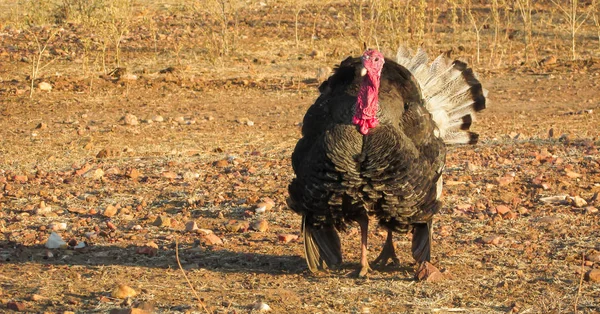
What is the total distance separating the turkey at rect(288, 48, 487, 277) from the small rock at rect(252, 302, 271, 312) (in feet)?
2.41

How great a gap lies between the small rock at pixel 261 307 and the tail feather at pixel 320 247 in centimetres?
76

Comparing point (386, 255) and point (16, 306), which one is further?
point (386, 255)

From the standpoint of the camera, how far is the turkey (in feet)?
17.2

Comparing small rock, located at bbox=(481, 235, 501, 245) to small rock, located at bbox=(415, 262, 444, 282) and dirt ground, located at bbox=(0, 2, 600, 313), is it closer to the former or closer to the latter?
dirt ground, located at bbox=(0, 2, 600, 313)

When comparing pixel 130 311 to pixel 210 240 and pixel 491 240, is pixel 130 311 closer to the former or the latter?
pixel 210 240

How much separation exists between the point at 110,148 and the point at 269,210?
293 cm

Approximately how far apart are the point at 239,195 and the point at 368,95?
258 centimetres

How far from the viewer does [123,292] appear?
5.06m

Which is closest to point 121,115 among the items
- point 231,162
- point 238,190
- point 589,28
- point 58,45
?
point 231,162

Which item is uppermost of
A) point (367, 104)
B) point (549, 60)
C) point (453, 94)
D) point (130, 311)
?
point (367, 104)

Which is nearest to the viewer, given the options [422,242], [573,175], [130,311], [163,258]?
[130,311]

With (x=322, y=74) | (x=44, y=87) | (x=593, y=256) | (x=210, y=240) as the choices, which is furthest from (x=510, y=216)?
(x=44, y=87)

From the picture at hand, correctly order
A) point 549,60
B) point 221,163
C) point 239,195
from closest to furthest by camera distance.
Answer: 1. point 239,195
2. point 221,163
3. point 549,60

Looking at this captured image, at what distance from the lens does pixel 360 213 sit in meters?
5.45
